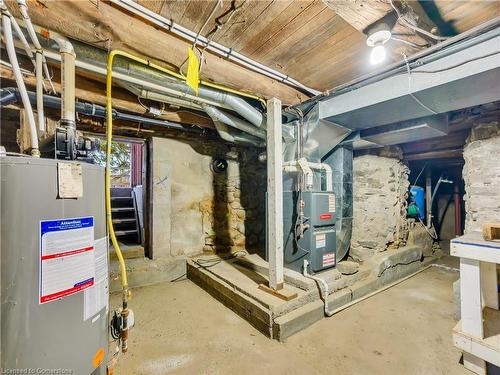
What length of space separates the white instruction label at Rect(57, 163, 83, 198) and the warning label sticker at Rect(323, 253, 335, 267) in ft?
7.78

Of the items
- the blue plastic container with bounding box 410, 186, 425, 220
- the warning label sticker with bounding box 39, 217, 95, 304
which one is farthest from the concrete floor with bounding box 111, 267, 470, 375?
the blue plastic container with bounding box 410, 186, 425, 220

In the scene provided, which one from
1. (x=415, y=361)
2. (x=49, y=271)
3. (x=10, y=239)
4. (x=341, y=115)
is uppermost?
(x=341, y=115)

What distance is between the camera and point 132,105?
95.6 inches

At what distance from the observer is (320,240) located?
2559 millimetres

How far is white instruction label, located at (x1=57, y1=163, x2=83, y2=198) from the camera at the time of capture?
860mm

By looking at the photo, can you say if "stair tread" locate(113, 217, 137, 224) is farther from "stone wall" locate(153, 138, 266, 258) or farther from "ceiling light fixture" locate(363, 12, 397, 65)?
"ceiling light fixture" locate(363, 12, 397, 65)

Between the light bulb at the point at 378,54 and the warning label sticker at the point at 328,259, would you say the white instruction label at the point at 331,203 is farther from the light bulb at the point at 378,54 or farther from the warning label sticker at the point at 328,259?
the light bulb at the point at 378,54

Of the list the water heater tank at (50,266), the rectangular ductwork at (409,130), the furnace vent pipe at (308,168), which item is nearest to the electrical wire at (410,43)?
the rectangular ductwork at (409,130)

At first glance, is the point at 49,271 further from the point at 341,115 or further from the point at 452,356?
the point at 452,356

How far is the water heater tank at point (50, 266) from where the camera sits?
0.77 meters

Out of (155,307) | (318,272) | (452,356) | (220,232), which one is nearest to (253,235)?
(220,232)

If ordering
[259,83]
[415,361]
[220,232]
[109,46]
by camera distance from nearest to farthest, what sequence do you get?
[109,46]
[415,361]
[259,83]
[220,232]

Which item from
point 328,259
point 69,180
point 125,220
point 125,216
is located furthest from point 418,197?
point 125,216

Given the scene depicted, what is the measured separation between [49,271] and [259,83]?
1.92 meters
